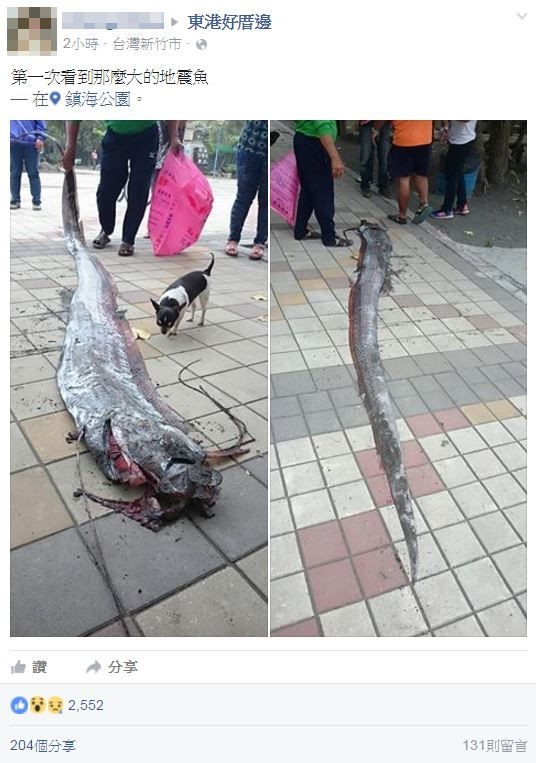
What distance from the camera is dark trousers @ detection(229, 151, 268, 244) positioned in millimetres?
2908

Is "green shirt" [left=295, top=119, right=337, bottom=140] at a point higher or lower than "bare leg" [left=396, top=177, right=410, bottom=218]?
higher

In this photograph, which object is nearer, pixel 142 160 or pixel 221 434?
pixel 221 434

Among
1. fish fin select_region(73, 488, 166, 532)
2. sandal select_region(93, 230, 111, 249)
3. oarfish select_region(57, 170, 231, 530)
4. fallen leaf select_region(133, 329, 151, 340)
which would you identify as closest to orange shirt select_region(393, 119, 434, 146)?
fallen leaf select_region(133, 329, 151, 340)

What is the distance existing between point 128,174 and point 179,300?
4.55 feet

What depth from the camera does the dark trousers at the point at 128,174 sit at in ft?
9.62

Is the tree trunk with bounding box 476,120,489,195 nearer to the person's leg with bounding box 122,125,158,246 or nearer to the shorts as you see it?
the shorts

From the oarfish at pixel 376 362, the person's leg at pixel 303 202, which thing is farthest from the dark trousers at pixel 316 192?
the oarfish at pixel 376 362

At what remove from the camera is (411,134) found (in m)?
2.85

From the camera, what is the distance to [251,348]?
2.40 meters

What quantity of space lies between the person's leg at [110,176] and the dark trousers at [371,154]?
63.3 inches

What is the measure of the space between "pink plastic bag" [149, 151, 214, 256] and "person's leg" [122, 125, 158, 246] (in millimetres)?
110
